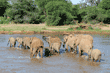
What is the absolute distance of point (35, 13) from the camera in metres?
35.0

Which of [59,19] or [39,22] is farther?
[39,22]

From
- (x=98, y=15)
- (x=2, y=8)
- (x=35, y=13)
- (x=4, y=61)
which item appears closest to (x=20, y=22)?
(x=35, y=13)

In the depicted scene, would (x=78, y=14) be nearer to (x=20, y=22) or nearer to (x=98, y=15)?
(x=98, y=15)

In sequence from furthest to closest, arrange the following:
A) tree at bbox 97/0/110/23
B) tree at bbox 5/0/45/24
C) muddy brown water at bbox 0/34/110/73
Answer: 1. tree at bbox 5/0/45/24
2. tree at bbox 97/0/110/23
3. muddy brown water at bbox 0/34/110/73

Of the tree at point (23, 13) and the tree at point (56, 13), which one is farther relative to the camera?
the tree at point (23, 13)

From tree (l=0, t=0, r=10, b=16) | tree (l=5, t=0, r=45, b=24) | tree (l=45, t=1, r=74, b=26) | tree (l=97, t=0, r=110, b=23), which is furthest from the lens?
tree (l=0, t=0, r=10, b=16)

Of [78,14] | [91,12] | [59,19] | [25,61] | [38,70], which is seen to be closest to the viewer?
[38,70]

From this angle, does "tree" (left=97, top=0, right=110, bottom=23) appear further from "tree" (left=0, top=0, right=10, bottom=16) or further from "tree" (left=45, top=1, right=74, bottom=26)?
"tree" (left=0, top=0, right=10, bottom=16)

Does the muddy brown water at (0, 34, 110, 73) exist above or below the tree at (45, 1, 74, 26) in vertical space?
below

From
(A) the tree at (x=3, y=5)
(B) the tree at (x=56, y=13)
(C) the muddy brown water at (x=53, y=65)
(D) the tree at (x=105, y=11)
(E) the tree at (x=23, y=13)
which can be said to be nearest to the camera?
(C) the muddy brown water at (x=53, y=65)

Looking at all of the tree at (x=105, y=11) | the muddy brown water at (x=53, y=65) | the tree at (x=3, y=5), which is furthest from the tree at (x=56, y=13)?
the muddy brown water at (x=53, y=65)

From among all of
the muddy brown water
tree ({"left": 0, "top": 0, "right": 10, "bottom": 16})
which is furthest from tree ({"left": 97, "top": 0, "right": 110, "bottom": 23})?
the muddy brown water

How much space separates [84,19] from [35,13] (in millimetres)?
10432

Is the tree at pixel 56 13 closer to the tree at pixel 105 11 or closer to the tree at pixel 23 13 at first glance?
the tree at pixel 23 13
